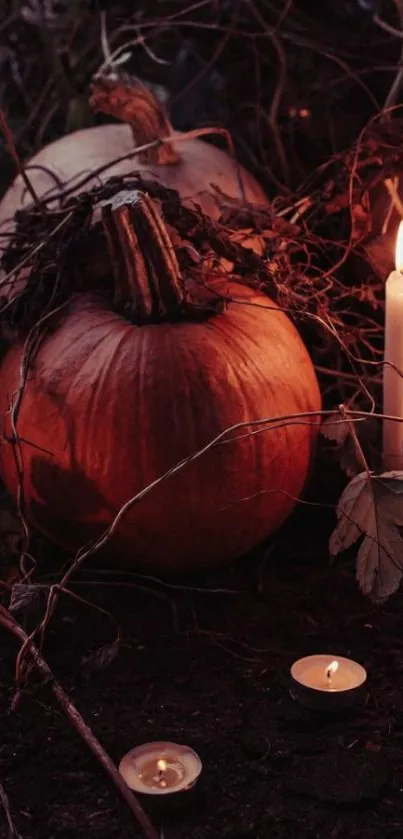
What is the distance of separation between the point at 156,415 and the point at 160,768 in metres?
0.41

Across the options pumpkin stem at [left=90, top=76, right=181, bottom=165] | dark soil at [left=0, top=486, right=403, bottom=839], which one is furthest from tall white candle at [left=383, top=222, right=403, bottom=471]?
pumpkin stem at [left=90, top=76, right=181, bottom=165]

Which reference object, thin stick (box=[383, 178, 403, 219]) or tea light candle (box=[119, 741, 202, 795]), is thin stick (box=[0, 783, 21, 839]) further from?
thin stick (box=[383, 178, 403, 219])

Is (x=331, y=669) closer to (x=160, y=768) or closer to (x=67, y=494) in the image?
(x=160, y=768)

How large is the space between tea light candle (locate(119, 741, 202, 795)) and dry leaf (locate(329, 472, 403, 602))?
0.81 feet

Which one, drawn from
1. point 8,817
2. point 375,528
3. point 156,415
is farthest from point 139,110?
point 8,817

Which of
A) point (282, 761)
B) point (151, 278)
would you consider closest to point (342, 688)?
point (282, 761)

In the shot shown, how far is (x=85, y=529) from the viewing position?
4.01 ft

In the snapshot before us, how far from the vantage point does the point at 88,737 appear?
915mm

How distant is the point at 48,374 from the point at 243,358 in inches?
9.1

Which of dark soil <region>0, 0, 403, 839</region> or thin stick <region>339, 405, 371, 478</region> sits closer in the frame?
dark soil <region>0, 0, 403, 839</region>

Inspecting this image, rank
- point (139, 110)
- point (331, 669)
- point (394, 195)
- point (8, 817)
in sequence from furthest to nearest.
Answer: point (139, 110), point (394, 195), point (331, 669), point (8, 817)

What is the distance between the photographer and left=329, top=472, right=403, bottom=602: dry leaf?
1.02 meters

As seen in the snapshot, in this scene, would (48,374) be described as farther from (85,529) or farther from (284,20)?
(284,20)

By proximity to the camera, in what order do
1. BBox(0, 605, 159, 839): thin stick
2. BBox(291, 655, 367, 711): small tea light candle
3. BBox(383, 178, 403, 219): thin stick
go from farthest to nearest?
BBox(383, 178, 403, 219): thin stick < BBox(291, 655, 367, 711): small tea light candle < BBox(0, 605, 159, 839): thin stick
